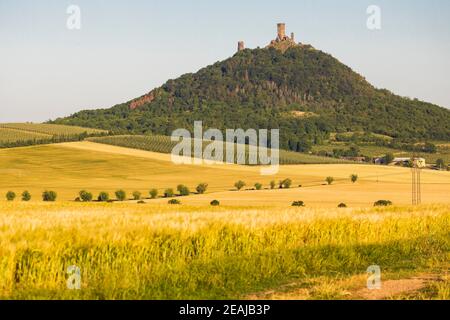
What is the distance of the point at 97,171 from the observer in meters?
130

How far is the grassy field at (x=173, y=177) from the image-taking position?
98.6 metres

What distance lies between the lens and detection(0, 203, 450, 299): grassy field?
11844 mm

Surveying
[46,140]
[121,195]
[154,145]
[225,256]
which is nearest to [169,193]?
[121,195]

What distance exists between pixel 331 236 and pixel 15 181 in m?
105

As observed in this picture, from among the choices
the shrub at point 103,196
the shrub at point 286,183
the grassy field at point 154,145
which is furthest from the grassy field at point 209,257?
the grassy field at point 154,145

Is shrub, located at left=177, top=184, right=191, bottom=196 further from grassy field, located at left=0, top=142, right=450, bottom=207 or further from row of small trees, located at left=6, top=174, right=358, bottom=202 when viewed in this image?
grassy field, located at left=0, top=142, right=450, bottom=207

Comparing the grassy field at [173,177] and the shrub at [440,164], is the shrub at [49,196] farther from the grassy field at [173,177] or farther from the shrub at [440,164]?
the shrub at [440,164]

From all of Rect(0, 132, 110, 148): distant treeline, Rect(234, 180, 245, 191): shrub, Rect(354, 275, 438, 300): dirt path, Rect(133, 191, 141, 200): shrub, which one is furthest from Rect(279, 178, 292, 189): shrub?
Rect(354, 275, 438, 300): dirt path

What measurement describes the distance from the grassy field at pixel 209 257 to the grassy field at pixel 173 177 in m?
70.4

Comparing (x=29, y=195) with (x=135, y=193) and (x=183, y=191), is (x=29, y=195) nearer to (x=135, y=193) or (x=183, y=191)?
(x=135, y=193)

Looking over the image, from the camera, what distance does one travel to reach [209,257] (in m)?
→ 15.1

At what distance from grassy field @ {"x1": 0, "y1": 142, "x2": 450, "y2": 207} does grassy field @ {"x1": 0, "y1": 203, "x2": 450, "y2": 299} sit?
70410 mm

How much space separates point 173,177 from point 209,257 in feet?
358
